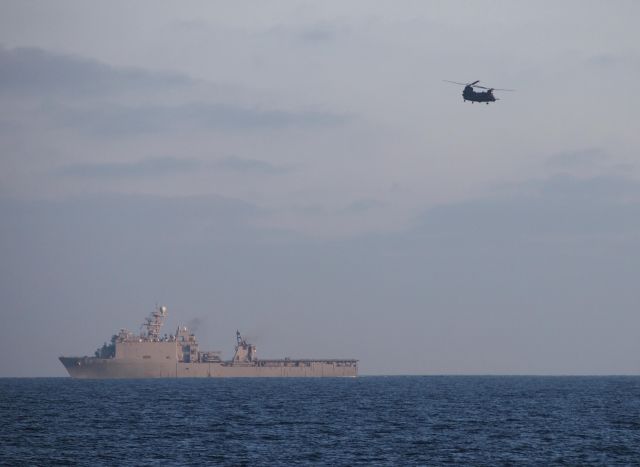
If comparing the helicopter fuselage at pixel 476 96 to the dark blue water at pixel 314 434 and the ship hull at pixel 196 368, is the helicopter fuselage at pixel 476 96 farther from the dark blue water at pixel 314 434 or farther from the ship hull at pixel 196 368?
the ship hull at pixel 196 368

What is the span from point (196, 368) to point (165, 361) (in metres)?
9.80

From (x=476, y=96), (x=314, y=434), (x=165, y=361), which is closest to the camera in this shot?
(x=314, y=434)

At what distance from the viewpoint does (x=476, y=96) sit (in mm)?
61344

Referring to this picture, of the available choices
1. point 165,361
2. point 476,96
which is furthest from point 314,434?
A: point 165,361

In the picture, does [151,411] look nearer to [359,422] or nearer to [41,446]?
[359,422]

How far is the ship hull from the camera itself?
16488 cm

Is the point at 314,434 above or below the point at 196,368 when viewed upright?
below

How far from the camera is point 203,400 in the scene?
9762 cm

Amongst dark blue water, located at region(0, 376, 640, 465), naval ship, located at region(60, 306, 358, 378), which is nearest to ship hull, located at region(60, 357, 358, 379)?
naval ship, located at region(60, 306, 358, 378)

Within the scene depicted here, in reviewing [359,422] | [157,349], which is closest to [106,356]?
[157,349]

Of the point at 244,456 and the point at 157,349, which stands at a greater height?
the point at 157,349

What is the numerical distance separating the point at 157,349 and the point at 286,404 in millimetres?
77180

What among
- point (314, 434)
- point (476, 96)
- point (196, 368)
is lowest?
point (314, 434)

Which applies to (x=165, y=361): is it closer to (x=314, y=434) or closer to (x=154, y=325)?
(x=154, y=325)
